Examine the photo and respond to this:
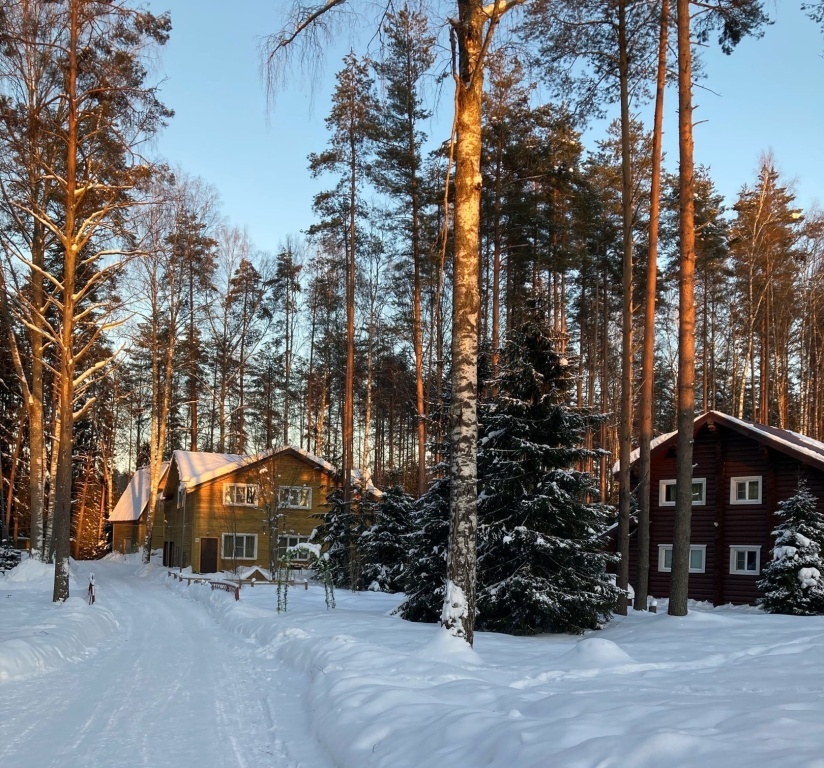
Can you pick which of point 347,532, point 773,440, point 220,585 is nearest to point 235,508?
point 347,532

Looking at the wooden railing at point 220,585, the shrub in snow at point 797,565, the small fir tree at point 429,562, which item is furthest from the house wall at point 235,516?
the shrub in snow at point 797,565

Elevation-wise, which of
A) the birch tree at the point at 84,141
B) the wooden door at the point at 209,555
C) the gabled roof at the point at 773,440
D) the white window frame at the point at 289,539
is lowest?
the wooden door at the point at 209,555

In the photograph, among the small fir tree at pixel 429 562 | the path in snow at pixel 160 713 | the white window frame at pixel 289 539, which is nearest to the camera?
the path in snow at pixel 160 713

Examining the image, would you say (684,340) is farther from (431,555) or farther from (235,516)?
(235,516)

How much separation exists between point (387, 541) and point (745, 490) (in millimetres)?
13151

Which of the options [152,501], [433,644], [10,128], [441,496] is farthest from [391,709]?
[152,501]

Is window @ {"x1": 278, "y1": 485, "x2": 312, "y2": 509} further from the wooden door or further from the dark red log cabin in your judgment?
the dark red log cabin

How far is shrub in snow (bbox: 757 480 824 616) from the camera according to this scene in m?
20.8

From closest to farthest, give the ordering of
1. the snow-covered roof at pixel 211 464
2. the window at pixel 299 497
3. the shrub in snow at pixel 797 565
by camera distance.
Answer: the shrub in snow at pixel 797 565, the snow-covered roof at pixel 211 464, the window at pixel 299 497

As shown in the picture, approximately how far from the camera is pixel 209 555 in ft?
134

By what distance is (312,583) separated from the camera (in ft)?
106

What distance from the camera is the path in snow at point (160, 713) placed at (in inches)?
239

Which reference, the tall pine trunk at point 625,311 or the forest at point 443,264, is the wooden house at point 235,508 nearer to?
the forest at point 443,264

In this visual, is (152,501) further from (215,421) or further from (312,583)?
(312,583)
